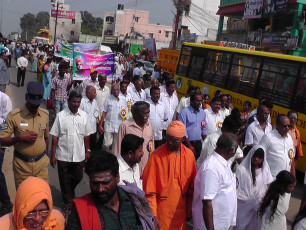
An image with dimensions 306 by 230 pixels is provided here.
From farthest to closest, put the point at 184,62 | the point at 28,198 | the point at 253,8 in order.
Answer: the point at 253,8 < the point at 184,62 < the point at 28,198

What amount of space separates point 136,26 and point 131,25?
3070 mm

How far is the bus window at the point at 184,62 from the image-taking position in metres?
14.9

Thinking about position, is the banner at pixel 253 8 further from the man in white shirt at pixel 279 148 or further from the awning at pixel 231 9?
the man in white shirt at pixel 279 148

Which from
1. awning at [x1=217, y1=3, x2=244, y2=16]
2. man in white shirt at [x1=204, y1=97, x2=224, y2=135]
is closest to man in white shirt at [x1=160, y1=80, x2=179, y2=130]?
man in white shirt at [x1=204, y1=97, x2=224, y2=135]

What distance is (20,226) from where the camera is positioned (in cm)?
243

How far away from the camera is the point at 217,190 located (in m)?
3.63

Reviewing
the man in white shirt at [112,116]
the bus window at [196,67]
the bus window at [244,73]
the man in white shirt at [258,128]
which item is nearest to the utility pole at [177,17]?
the bus window at [196,67]

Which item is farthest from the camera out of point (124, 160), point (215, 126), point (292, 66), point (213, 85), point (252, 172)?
point (213, 85)

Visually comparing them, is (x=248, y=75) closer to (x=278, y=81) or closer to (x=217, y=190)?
(x=278, y=81)

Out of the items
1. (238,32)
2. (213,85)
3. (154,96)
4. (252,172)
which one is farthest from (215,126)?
(238,32)

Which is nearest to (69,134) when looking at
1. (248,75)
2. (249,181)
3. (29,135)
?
(29,135)

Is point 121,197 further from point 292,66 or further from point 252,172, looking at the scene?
point 292,66

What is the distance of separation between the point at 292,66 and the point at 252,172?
20.2 feet

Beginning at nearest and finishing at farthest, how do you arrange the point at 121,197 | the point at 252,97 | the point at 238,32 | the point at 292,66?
1. the point at 121,197
2. the point at 292,66
3. the point at 252,97
4. the point at 238,32
